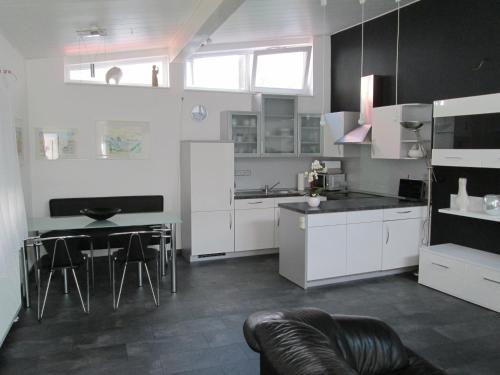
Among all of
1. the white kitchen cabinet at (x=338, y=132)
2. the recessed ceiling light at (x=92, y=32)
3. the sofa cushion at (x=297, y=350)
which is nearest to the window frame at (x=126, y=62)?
the recessed ceiling light at (x=92, y=32)

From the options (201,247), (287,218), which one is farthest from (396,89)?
(201,247)

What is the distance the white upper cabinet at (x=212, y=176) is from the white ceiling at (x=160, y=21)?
1.34 m

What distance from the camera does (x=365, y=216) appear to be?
4988 mm

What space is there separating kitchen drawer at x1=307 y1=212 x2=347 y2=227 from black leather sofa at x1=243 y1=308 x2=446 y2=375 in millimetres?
2265

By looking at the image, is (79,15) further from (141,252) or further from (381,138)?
(381,138)

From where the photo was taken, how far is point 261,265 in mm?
5762

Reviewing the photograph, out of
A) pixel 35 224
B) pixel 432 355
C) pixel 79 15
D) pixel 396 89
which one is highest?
pixel 79 15

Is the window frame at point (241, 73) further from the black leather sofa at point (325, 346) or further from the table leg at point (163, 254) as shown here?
the black leather sofa at point (325, 346)

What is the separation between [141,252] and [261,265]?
200 cm

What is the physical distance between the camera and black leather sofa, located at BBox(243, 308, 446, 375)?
5.43 feet

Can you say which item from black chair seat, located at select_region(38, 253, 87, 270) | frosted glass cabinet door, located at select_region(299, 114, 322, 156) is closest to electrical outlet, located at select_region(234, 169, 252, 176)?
frosted glass cabinet door, located at select_region(299, 114, 322, 156)

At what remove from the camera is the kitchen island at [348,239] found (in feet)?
15.5

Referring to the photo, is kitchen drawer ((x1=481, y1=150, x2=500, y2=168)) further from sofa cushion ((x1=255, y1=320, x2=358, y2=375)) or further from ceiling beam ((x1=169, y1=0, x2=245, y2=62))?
sofa cushion ((x1=255, y1=320, x2=358, y2=375))

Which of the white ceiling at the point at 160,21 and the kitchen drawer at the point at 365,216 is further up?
the white ceiling at the point at 160,21
